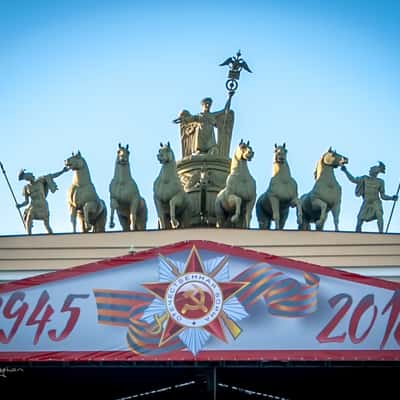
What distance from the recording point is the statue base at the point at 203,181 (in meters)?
30.0

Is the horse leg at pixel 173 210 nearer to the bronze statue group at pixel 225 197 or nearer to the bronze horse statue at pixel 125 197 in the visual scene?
the bronze statue group at pixel 225 197

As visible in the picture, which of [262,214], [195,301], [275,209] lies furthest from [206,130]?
[195,301]

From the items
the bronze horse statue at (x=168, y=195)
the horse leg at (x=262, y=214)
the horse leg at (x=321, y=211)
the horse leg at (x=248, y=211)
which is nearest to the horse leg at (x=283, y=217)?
the horse leg at (x=262, y=214)

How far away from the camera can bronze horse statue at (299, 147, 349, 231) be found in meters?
25.4

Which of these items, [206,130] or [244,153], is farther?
[206,130]

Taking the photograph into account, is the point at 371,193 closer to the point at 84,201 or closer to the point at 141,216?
the point at 141,216

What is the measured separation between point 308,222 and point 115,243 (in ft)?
16.0

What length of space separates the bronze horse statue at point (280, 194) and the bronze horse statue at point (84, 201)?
4011mm

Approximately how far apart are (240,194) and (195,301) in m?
8.98

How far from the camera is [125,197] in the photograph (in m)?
25.7

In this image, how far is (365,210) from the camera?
2567 cm

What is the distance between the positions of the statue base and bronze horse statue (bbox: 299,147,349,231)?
454 centimetres
